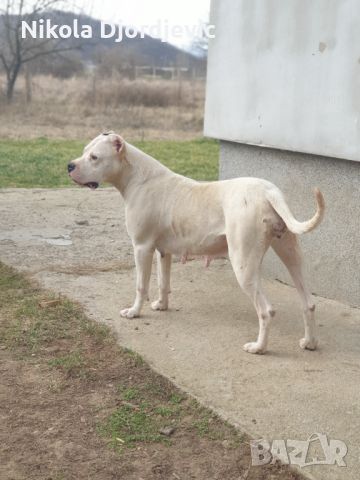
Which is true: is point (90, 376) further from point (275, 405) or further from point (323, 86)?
point (323, 86)

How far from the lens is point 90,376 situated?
172 inches

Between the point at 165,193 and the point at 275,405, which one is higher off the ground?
the point at 165,193

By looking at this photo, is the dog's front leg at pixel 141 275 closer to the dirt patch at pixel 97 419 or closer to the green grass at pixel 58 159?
the dirt patch at pixel 97 419

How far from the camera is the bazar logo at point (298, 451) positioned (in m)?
3.39

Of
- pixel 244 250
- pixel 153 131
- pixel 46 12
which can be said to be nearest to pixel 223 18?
pixel 244 250

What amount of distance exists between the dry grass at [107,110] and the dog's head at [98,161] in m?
15.1

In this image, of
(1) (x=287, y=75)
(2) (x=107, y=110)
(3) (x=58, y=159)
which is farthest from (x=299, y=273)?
(2) (x=107, y=110)

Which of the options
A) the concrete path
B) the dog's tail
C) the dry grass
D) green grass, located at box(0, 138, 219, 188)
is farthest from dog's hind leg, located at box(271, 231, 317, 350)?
the dry grass

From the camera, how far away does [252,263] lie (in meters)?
4.55

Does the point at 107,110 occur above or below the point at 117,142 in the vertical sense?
below

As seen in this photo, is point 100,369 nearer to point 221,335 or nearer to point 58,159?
point 221,335

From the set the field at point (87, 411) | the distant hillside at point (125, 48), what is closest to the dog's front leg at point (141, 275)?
the field at point (87, 411)

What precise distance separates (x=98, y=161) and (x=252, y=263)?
141cm

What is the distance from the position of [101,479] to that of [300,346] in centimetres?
206
